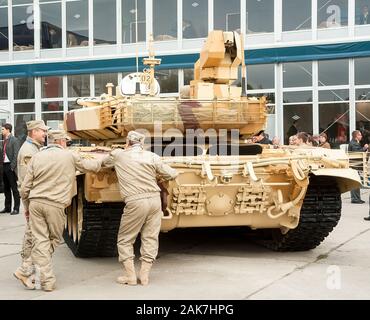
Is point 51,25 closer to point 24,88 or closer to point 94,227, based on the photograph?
point 24,88

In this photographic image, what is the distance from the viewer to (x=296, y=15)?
2169 centimetres

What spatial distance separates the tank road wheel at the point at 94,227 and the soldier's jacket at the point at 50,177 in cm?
99

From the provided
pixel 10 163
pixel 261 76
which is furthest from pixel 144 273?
pixel 261 76

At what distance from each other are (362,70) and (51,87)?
11.5m

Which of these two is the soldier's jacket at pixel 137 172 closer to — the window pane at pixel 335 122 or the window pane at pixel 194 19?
the window pane at pixel 335 122

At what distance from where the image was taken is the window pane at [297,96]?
21.5 meters

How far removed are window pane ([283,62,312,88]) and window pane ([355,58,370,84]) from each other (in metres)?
1.49

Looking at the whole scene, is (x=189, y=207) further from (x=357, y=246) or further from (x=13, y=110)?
(x=13, y=110)

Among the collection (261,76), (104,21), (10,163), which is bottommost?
(10,163)

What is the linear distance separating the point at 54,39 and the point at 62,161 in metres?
19.3

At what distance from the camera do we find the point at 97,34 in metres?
24.3

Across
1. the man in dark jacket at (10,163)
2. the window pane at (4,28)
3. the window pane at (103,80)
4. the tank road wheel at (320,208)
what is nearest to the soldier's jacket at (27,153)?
the tank road wheel at (320,208)

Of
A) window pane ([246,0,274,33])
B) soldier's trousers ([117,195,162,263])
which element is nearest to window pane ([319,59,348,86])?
window pane ([246,0,274,33])

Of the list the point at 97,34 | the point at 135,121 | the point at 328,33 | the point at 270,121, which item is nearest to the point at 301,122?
the point at 270,121
